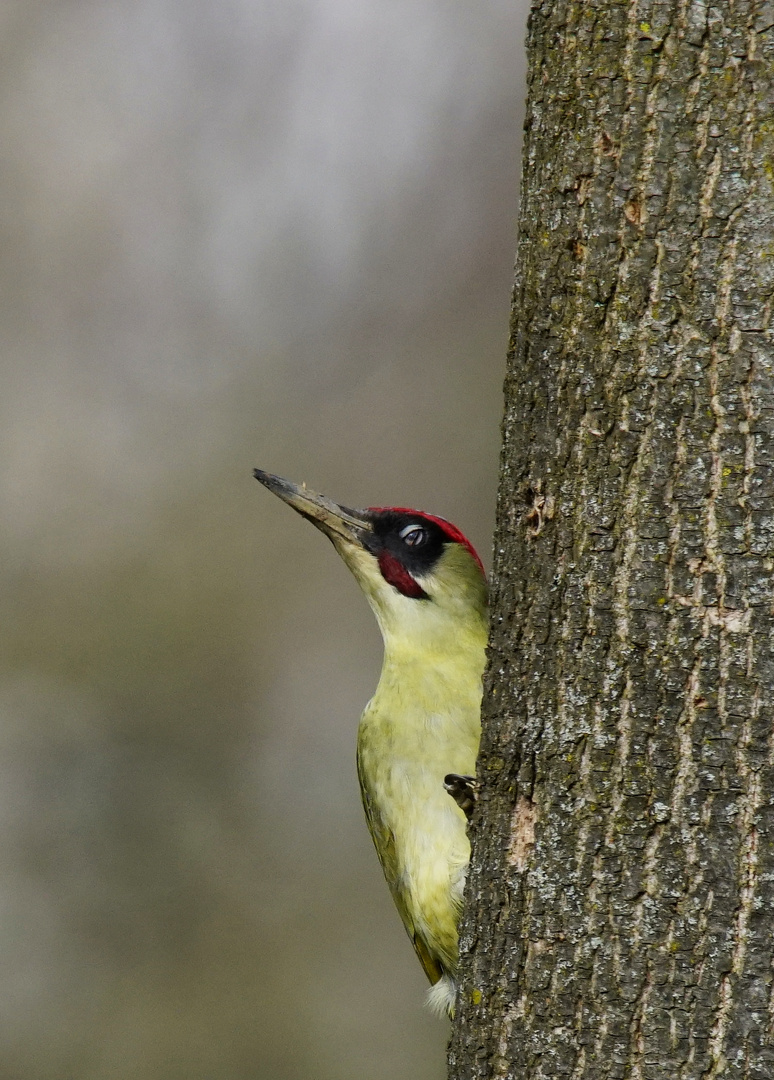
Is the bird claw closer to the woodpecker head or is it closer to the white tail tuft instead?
the woodpecker head

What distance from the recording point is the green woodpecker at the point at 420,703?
11.5 ft

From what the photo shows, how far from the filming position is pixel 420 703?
3.59 meters

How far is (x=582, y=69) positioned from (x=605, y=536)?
80 centimetres

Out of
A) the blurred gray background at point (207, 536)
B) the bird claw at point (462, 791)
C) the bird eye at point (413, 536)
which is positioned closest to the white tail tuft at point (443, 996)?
the bird eye at point (413, 536)

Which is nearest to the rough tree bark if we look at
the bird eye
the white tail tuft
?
→ the white tail tuft

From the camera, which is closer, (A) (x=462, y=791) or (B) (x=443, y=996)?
(A) (x=462, y=791)

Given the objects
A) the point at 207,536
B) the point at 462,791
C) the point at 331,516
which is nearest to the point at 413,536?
the point at 331,516

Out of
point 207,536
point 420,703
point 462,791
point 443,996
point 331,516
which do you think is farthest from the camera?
point 207,536

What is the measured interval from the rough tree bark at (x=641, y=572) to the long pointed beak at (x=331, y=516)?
1.66m

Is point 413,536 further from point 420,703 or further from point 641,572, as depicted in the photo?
point 641,572

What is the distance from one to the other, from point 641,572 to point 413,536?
1.98m

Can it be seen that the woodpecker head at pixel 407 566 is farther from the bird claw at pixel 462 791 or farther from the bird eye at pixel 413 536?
the bird claw at pixel 462 791

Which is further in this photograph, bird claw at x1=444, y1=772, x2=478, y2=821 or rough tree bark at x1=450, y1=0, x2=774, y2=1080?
bird claw at x1=444, y1=772, x2=478, y2=821

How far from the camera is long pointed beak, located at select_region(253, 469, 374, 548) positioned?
3781mm
